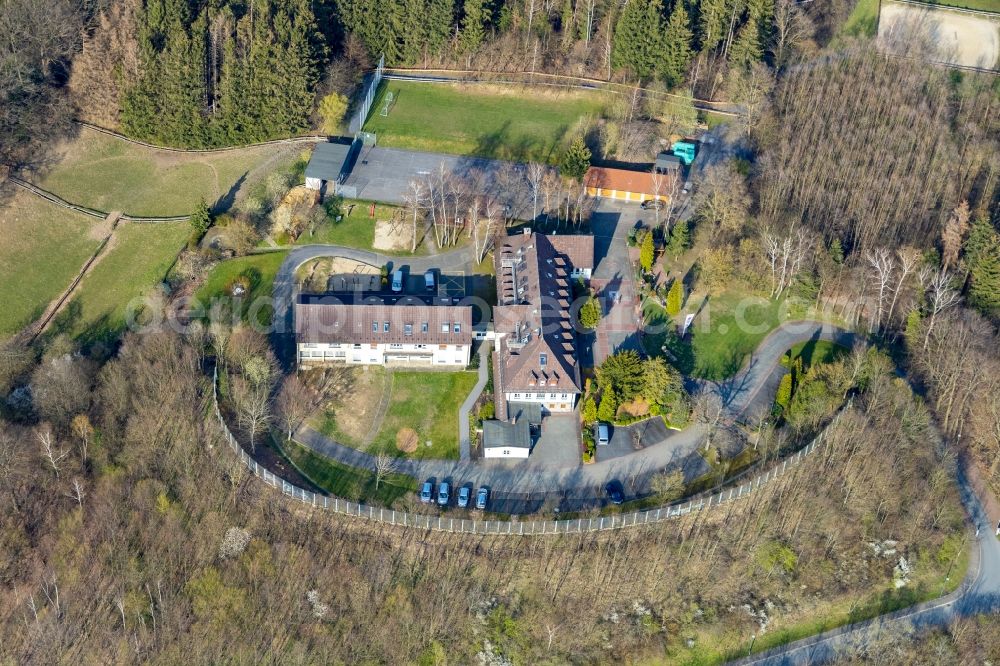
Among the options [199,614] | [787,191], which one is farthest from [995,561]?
[199,614]

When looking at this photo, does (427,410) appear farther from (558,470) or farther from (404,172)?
(404,172)

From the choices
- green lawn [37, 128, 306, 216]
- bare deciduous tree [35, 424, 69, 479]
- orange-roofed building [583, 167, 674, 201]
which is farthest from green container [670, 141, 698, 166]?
bare deciduous tree [35, 424, 69, 479]

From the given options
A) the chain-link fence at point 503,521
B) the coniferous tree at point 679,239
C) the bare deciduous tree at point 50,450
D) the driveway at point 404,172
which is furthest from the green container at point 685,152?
the bare deciduous tree at point 50,450

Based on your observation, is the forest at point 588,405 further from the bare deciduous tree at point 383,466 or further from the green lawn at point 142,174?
the bare deciduous tree at point 383,466

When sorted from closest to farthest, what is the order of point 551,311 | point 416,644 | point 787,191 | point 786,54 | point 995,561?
1. point 416,644
2. point 995,561
3. point 551,311
4. point 787,191
5. point 786,54

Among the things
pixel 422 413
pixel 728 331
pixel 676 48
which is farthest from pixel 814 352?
pixel 676 48

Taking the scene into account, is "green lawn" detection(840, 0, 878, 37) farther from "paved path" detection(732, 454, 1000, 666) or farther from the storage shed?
"paved path" detection(732, 454, 1000, 666)

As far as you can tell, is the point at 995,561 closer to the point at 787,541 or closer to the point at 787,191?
the point at 787,541

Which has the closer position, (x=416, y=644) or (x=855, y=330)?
(x=416, y=644)
